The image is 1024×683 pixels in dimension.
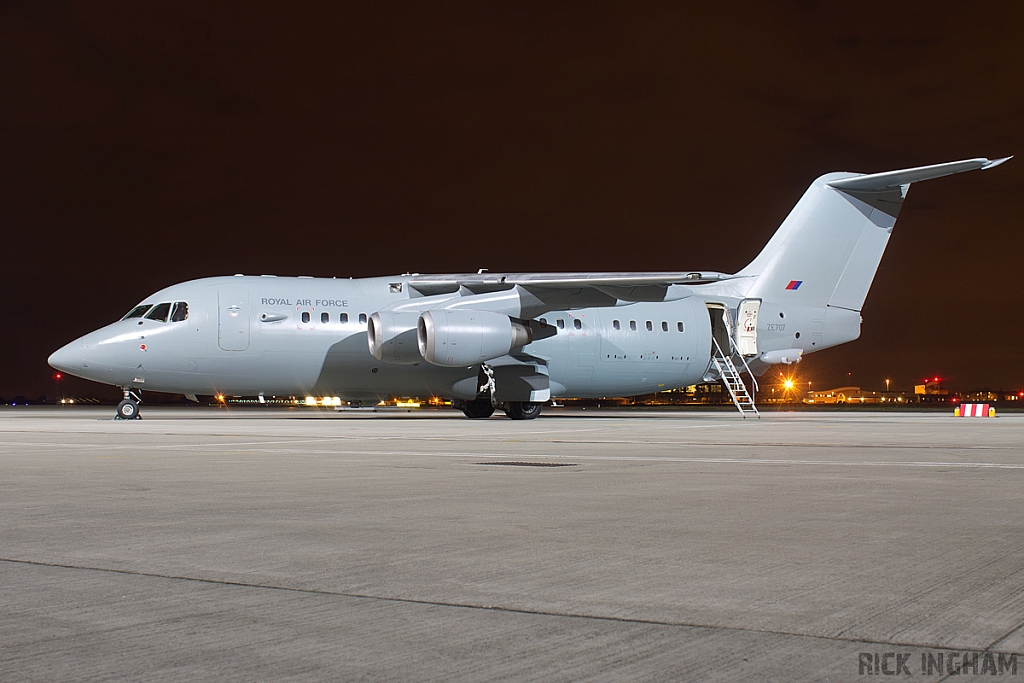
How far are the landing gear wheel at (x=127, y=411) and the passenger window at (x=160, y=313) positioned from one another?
3.02m

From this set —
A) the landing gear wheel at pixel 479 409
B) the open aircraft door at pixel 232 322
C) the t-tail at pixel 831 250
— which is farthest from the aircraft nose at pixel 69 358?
the t-tail at pixel 831 250

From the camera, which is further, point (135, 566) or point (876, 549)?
point (876, 549)

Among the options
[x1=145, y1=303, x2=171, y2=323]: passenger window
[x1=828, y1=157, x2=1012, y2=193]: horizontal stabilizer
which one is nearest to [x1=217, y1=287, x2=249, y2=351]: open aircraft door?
[x1=145, y1=303, x2=171, y2=323]: passenger window

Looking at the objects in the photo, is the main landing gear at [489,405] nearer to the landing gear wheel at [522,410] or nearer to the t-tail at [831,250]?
the landing gear wheel at [522,410]

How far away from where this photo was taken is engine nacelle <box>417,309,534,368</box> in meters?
24.9

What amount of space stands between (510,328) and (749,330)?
9.17 m

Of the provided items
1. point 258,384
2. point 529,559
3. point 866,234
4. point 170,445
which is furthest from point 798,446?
point 866,234

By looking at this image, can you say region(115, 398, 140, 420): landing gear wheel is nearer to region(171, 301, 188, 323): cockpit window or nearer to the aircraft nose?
the aircraft nose

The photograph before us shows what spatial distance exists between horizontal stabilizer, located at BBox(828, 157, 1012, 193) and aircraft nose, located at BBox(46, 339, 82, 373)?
2360cm

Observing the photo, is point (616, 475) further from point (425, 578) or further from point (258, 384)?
point (258, 384)

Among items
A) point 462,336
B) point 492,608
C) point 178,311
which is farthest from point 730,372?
point 492,608

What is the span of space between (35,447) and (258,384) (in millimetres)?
12302

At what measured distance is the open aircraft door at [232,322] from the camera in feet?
83.3

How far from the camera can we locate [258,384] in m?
26.3
